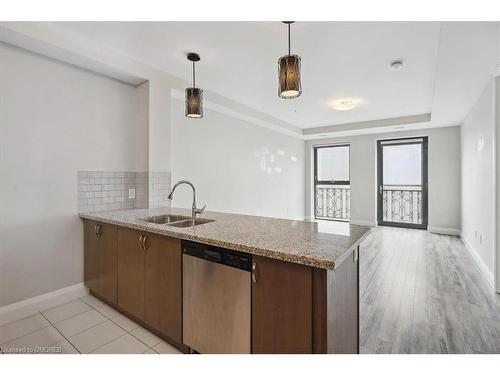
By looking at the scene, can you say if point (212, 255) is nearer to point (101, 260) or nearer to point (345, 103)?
point (101, 260)

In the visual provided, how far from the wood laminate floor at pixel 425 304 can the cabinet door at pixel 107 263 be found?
2063 mm

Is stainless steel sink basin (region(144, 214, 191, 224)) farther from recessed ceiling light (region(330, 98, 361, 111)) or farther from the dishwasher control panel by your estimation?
recessed ceiling light (region(330, 98, 361, 111))

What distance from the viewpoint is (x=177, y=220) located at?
248 cm

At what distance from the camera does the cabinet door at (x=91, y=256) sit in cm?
242

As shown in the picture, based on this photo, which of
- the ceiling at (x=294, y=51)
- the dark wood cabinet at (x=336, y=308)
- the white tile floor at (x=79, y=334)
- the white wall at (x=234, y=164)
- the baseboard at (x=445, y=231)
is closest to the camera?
the dark wood cabinet at (x=336, y=308)

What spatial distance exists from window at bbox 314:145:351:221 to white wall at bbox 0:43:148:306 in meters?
5.85

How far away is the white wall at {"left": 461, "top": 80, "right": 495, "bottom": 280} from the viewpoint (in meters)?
2.88

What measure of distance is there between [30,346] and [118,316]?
576 millimetres

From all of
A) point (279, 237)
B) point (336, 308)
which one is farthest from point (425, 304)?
point (279, 237)

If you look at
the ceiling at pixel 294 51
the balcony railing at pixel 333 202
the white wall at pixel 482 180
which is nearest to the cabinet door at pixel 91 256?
the ceiling at pixel 294 51

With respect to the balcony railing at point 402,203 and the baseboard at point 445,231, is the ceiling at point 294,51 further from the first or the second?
the baseboard at point 445,231

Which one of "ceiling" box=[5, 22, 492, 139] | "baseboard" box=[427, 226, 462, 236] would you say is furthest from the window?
"ceiling" box=[5, 22, 492, 139]

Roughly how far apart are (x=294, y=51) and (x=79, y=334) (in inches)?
122

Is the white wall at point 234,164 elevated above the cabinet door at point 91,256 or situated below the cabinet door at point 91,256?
above
